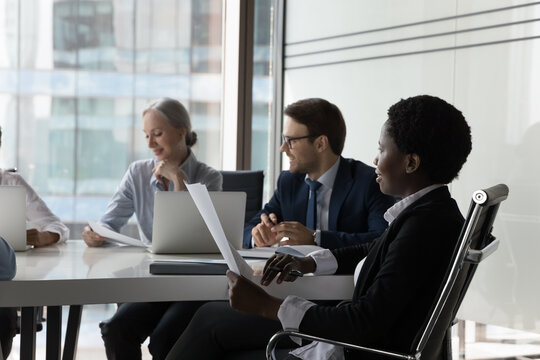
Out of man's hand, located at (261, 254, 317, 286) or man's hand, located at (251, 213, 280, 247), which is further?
man's hand, located at (251, 213, 280, 247)

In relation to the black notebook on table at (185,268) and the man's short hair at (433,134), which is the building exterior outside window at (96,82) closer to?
the black notebook on table at (185,268)

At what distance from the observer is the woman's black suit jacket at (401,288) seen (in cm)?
158

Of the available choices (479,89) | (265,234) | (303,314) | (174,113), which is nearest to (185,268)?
(303,314)

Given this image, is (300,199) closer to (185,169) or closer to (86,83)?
(185,169)

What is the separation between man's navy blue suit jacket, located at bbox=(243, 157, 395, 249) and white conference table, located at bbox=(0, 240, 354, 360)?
49 centimetres

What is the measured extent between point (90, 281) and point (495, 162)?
2675 mm

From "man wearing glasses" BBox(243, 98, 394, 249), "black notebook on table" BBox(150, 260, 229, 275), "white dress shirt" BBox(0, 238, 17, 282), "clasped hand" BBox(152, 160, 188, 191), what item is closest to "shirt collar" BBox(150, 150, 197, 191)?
"clasped hand" BBox(152, 160, 188, 191)

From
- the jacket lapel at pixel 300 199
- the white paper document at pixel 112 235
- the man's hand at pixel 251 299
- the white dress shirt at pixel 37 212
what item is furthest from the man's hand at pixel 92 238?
the man's hand at pixel 251 299

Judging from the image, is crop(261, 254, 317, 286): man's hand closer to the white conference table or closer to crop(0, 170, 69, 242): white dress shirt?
the white conference table

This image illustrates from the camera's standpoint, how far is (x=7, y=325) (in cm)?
261

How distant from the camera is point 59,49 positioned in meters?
5.12

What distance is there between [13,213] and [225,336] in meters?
0.86

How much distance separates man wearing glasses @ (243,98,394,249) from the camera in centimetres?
255

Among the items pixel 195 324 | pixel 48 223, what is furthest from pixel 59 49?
pixel 195 324
